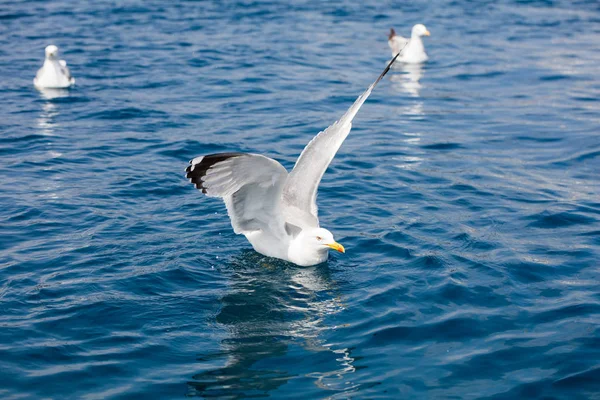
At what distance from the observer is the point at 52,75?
15898 mm

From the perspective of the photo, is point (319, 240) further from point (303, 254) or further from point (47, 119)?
point (47, 119)

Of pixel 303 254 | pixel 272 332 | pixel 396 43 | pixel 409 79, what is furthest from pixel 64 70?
pixel 272 332

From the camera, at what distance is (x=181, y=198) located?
1132 centimetres

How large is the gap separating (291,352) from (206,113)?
8.32 metres

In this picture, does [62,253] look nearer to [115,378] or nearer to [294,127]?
[115,378]

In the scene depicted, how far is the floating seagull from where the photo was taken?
336 inches

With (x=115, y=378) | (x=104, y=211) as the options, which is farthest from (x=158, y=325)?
(x=104, y=211)

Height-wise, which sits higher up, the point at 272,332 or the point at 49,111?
the point at 49,111

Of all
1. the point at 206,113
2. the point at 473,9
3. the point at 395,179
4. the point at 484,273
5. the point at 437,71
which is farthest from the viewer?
the point at 473,9

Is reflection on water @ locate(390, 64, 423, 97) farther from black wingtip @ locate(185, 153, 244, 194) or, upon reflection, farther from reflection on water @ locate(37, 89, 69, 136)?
black wingtip @ locate(185, 153, 244, 194)

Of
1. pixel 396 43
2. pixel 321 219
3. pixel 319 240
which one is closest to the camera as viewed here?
pixel 319 240

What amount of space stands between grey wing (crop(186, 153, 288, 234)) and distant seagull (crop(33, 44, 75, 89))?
314 inches

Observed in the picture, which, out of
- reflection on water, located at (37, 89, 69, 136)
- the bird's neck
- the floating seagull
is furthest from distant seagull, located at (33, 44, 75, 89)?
the bird's neck

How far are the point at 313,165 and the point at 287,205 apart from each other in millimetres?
551
